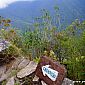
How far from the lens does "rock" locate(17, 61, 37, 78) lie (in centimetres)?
740

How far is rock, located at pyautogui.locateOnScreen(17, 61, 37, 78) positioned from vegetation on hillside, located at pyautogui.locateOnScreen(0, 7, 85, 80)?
38.9 inches

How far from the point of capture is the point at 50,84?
705 cm

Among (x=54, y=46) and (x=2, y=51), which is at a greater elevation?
(x=2, y=51)

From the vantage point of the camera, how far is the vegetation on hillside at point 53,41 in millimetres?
8633

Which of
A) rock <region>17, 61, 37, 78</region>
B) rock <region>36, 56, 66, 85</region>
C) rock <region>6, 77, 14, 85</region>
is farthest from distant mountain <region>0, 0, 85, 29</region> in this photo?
rock <region>6, 77, 14, 85</region>

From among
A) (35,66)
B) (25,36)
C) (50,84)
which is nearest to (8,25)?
(25,36)

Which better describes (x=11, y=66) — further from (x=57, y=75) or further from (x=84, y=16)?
(x=84, y=16)

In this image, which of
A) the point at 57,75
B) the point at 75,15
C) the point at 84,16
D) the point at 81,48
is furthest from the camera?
the point at 84,16

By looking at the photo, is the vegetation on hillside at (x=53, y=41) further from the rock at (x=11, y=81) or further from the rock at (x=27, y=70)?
the rock at (x=11, y=81)

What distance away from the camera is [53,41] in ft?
33.8

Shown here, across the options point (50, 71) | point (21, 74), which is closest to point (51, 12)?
point (21, 74)

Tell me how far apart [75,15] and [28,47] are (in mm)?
1732

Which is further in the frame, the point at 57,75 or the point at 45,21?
the point at 45,21

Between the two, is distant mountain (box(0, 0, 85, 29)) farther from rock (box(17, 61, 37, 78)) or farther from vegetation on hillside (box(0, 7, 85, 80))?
rock (box(17, 61, 37, 78))
